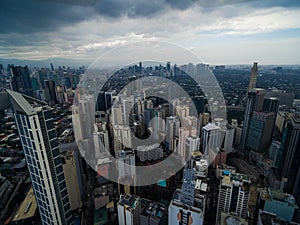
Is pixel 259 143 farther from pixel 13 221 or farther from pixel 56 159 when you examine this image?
pixel 13 221

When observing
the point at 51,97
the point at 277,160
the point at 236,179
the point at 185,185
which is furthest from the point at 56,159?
the point at 51,97

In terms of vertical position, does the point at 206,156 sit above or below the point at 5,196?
above

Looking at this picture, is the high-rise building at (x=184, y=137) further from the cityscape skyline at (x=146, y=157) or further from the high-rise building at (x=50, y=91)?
the high-rise building at (x=50, y=91)

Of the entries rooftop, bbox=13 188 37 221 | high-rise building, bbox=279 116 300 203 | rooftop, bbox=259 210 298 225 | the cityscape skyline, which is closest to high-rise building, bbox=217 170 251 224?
the cityscape skyline

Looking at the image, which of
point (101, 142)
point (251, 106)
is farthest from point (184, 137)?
point (251, 106)

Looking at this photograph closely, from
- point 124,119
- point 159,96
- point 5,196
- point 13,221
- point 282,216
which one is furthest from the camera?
point 159,96

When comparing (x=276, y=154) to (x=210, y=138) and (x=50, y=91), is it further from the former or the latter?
(x=50, y=91)

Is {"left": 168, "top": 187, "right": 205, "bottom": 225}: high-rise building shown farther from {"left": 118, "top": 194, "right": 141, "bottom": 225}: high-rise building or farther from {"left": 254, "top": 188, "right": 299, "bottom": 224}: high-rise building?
{"left": 254, "top": 188, "right": 299, "bottom": 224}: high-rise building
